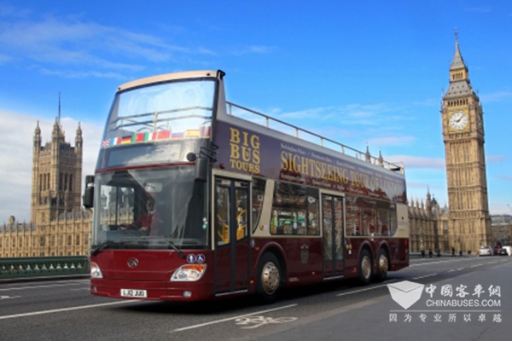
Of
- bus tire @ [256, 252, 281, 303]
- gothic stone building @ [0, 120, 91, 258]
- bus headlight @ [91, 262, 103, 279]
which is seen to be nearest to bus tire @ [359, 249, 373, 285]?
bus tire @ [256, 252, 281, 303]

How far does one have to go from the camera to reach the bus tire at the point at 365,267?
14.8 m

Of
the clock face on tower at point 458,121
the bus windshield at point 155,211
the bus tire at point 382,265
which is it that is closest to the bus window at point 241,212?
the bus windshield at point 155,211

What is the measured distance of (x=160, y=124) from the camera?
9578mm

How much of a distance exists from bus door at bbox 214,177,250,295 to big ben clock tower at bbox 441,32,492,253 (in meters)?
110

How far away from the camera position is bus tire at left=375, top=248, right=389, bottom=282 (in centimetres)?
1588

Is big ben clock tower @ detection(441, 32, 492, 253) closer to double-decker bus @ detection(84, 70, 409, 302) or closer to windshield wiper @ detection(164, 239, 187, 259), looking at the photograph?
double-decker bus @ detection(84, 70, 409, 302)

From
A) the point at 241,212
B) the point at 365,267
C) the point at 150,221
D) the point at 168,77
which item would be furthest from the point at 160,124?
the point at 365,267

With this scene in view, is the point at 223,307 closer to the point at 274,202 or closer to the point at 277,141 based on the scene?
the point at 274,202

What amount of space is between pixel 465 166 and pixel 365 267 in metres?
108

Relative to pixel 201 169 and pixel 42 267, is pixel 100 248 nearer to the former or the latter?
pixel 201 169

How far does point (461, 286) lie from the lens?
14.4 m

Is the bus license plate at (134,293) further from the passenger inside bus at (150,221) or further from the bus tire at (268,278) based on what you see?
the bus tire at (268,278)

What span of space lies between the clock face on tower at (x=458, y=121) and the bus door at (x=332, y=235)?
10870 centimetres

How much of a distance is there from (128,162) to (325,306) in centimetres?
440
